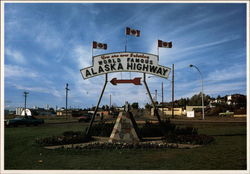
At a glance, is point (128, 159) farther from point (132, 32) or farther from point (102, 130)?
point (132, 32)

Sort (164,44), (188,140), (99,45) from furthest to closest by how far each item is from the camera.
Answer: (99,45) < (164,44) < (188,140)

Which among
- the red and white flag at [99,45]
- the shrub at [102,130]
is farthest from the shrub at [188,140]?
the red and white flag at [99,45]

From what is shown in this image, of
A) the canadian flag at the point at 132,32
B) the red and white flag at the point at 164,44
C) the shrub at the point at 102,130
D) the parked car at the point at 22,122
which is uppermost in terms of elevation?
the canadian flag at the point at 132,32

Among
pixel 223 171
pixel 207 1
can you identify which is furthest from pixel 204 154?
pixel 207 1

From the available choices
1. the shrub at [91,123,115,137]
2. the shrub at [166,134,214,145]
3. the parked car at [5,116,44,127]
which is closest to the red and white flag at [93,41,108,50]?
the shrub at [91,123,115,137]

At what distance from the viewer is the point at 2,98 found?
7859 millimetres

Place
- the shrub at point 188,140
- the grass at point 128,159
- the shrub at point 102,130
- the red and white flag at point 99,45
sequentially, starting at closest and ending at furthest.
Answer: the grass at point 128,159 < the shrub at point 188,140 < the red and white flag at point 99,45 < the shrub at point 102,130

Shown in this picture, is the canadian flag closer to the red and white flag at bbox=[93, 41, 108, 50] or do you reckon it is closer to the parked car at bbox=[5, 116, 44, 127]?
the red and white flag at bbox=[93, 41, 108, 50]

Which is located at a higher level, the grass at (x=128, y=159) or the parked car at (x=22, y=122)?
the grass at (x=128, y=159)

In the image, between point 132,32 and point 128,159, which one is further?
point 132,32

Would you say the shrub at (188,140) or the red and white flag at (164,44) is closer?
the shrub at (188,140)

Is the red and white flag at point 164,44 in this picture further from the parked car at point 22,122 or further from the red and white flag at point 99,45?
the parked car at point 22,122

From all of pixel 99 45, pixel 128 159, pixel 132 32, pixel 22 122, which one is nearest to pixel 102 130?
pixel 99 45

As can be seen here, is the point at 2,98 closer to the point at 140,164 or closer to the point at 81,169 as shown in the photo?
the point at 81,169
